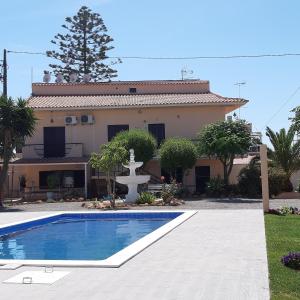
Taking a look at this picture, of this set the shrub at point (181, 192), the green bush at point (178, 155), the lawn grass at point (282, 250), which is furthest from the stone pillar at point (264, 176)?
the green bush at point (178, 155)

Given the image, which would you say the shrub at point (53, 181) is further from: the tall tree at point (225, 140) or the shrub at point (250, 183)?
the shrub at point (250, 183)

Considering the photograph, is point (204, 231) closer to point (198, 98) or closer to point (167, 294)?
point (167, 294)

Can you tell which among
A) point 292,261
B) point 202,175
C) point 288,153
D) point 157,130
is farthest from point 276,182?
point 292,261

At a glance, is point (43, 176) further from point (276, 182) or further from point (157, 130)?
point (276, 182)

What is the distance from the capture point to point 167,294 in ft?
22.3

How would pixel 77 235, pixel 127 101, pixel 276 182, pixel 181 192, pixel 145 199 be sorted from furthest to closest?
pixel 127 101 → pixel 276 182 → pixel 181 192 → pixel 145 199 → pixel 77 235

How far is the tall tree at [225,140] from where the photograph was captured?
2739 cm

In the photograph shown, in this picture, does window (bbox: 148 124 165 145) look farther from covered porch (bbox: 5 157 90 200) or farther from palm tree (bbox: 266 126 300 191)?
palm tree (bbox: 266 126 300 191)

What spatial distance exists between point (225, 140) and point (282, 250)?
17.3m

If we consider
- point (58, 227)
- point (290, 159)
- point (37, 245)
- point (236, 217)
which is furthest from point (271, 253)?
point (290, 159)

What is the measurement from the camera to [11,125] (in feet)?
86.7

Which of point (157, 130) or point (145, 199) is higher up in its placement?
point (157, 130)

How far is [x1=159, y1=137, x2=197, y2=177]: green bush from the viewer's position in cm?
2842

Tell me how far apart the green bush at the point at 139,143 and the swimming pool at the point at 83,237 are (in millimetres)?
8996
